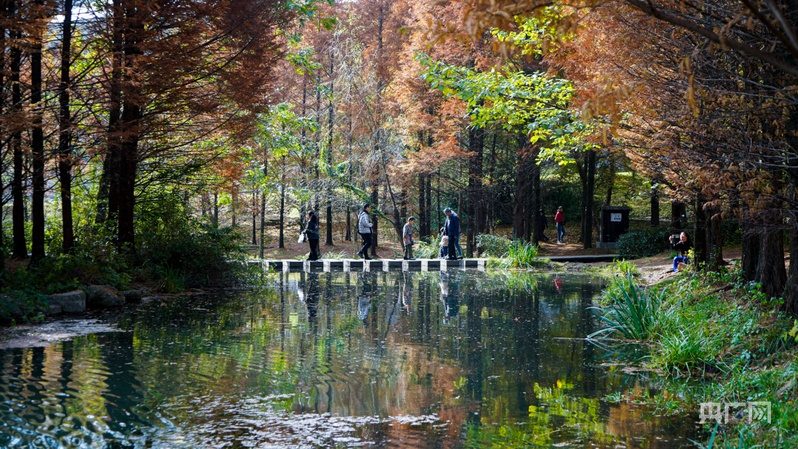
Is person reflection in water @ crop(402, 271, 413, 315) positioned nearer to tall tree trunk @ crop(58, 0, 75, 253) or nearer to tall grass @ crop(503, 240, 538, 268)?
tall grass @ crop(503, 240, 538, 268)

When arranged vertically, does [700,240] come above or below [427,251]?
above

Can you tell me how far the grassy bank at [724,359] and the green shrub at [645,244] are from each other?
45.6 feet

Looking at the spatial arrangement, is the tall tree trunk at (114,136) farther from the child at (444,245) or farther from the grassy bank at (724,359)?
the child at (444,245)

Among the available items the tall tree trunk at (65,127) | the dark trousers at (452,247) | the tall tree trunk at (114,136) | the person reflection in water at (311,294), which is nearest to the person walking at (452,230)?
the dark trousers at (452,247)

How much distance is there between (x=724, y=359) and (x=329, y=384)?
392 cm

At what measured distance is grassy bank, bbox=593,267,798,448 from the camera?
4.95m

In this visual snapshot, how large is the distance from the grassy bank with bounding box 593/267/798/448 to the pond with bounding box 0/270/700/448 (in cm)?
32

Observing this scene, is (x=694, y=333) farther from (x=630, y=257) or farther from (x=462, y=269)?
(x=630, y=257)

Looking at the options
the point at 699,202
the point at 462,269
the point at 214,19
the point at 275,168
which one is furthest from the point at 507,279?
the point at 275,168

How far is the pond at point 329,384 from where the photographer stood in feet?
16.3

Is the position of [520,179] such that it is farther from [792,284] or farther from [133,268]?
[792,284]

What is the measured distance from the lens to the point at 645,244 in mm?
23969

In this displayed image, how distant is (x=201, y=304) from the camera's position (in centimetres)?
1219

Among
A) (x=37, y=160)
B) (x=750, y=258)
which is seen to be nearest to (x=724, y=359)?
(x=750, y=258)
